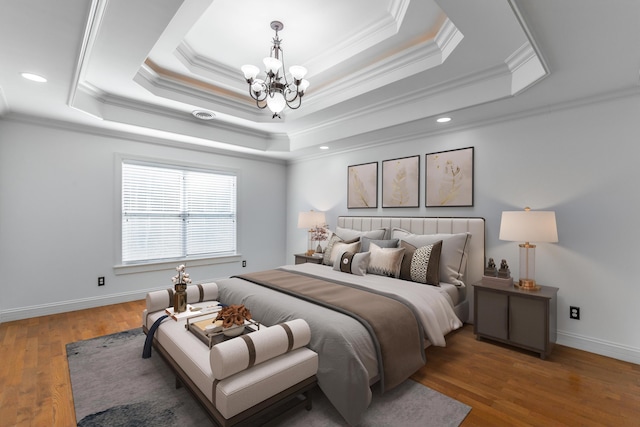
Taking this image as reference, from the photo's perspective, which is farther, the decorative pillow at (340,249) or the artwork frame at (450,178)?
the decorative pillow at (340,249)

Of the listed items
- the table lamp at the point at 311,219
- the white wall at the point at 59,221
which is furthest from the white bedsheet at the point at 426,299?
the white wall at the point at 59,221

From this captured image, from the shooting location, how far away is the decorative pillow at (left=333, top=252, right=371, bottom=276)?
11.2 ft

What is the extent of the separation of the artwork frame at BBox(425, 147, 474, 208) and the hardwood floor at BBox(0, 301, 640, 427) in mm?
1576

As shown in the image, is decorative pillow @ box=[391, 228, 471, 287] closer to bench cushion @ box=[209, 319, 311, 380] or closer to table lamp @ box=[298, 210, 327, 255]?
bench cushion @ box=[209, 319, 311, 380]

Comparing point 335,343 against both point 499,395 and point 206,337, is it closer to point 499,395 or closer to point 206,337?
point 206,337

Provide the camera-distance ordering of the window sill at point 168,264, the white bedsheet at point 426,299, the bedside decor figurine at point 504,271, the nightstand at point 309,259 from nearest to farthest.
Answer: the white bedsheet at point 426,299, the bedside decor figurine at point 504,271, the window sill at point 168,264, the nightstand at point 309,259

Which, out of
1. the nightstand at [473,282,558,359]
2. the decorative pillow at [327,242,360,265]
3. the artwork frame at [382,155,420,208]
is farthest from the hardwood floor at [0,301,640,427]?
the artwork frame at [382,155,420,208]

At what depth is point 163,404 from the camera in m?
1.99

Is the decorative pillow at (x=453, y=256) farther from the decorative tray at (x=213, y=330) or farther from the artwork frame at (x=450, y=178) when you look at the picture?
the decorative tray at (x=213, y=330)

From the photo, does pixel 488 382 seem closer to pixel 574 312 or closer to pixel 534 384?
pixel 534 384

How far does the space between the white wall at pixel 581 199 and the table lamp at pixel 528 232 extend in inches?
8.1

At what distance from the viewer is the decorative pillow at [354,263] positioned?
135 inches

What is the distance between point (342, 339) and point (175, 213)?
387 cm

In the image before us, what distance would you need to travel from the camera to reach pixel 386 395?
2.09 m
